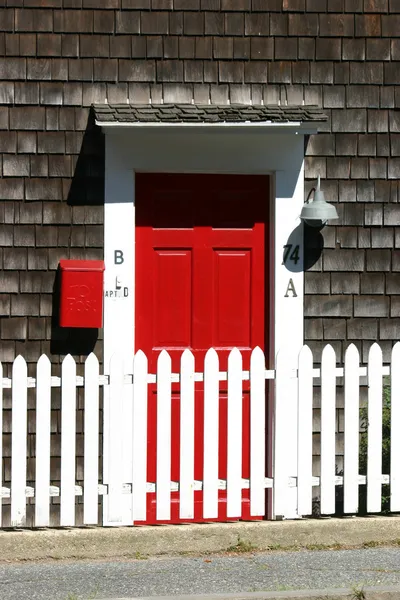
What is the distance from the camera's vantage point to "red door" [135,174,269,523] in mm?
8523

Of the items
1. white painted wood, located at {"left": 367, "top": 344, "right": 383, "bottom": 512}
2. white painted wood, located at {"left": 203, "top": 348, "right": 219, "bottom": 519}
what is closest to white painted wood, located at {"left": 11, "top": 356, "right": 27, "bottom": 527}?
white painted wood, located at {"left": 203, "top": 348, "right": 219, "bottom": 519}

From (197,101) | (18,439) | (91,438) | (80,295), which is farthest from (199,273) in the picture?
(18,439)

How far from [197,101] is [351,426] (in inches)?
99.5

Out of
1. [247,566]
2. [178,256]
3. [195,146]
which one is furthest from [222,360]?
[247,566]

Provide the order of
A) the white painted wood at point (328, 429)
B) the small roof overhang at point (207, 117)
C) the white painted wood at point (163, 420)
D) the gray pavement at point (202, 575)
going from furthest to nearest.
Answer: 1. the small roof overhang at point (207, 117)
2. the white painted wood at point (328, 429)
3. the white painted wood at point (163, 420)
4. the gray pavement at point (202, 575)

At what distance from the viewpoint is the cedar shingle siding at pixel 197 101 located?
8.32 meters

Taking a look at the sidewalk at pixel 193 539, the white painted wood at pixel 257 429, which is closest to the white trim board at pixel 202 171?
the white painted wood at pixel 257 429

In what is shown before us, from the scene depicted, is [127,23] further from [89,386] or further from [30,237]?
[89,386]

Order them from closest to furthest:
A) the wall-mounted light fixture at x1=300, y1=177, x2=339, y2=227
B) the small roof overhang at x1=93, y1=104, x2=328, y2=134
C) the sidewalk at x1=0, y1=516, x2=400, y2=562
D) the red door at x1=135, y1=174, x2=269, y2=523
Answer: the sidewalk at x1=0, y1=516, x2=400, y2=562, the small roof overhang at x1=93, y1=104, x2=328, y2=134, the wall-mounted light fixture at x1=300, y1=177, x2=339, y2=227, the red door at x1=135, y1=174, x2=269, y2=523

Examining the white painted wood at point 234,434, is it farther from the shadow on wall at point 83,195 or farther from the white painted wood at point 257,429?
the shadow on wall at point 83,195

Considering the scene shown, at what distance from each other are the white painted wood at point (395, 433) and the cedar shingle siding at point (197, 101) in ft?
3.63

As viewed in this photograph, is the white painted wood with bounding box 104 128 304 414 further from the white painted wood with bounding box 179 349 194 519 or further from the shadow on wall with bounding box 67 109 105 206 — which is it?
the white painted wood with bounding box 179 349 194 519

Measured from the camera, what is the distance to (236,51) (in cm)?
845

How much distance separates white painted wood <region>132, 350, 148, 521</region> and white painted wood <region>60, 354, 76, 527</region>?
365mm
